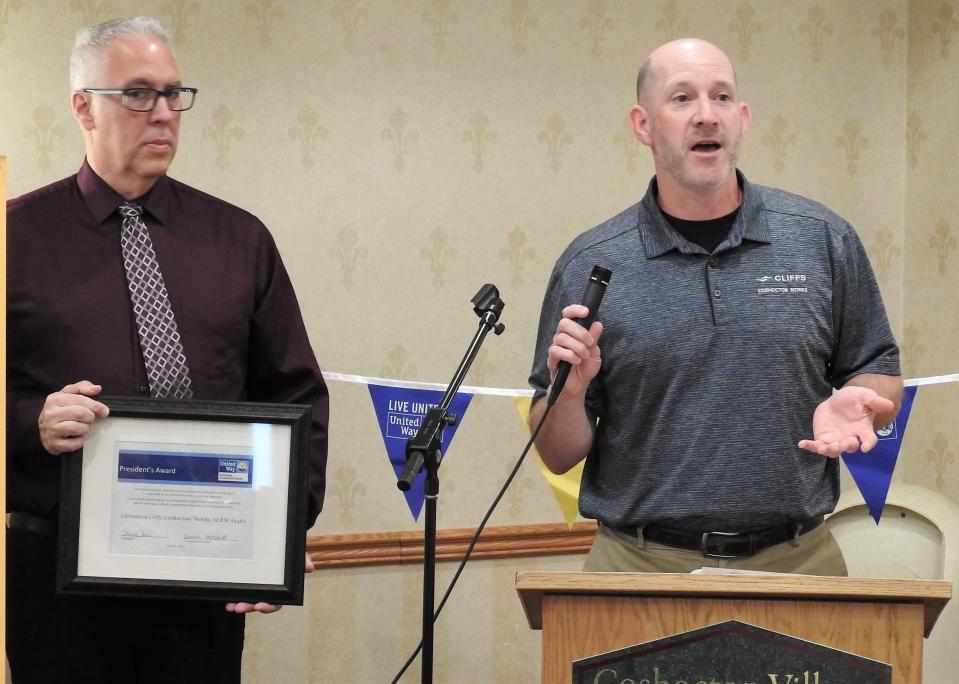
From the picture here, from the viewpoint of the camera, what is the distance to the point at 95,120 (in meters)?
2.50

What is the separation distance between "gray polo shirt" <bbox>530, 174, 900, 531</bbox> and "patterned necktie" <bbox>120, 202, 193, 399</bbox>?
0.79 m

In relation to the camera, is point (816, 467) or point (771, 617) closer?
point (771, 617)

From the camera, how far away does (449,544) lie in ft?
13.6

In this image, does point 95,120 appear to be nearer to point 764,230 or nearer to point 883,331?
point 764,230

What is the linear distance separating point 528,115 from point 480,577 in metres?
1.65

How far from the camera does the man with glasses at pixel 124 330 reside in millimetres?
2299

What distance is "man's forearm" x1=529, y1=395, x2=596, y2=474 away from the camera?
8.21 feet

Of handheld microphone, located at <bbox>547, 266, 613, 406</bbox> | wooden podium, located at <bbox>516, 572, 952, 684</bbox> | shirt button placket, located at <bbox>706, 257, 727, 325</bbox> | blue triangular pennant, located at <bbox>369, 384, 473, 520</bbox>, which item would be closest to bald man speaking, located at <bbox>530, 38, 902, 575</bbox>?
shirt button placket, located at <bbox>706, 257, 727, 325</bbox>

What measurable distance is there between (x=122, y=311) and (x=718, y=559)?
4.27 ft

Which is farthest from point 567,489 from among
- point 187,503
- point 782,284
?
point 187,503

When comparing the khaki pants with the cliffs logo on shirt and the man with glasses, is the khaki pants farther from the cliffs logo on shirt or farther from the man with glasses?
the man with glasses

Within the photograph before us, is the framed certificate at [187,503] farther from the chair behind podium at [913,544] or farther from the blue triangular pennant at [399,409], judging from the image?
the chair behind podium at [913,544]

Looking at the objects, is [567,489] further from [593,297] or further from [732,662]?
[732,662]

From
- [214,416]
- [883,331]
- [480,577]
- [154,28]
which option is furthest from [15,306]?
[480,577]
